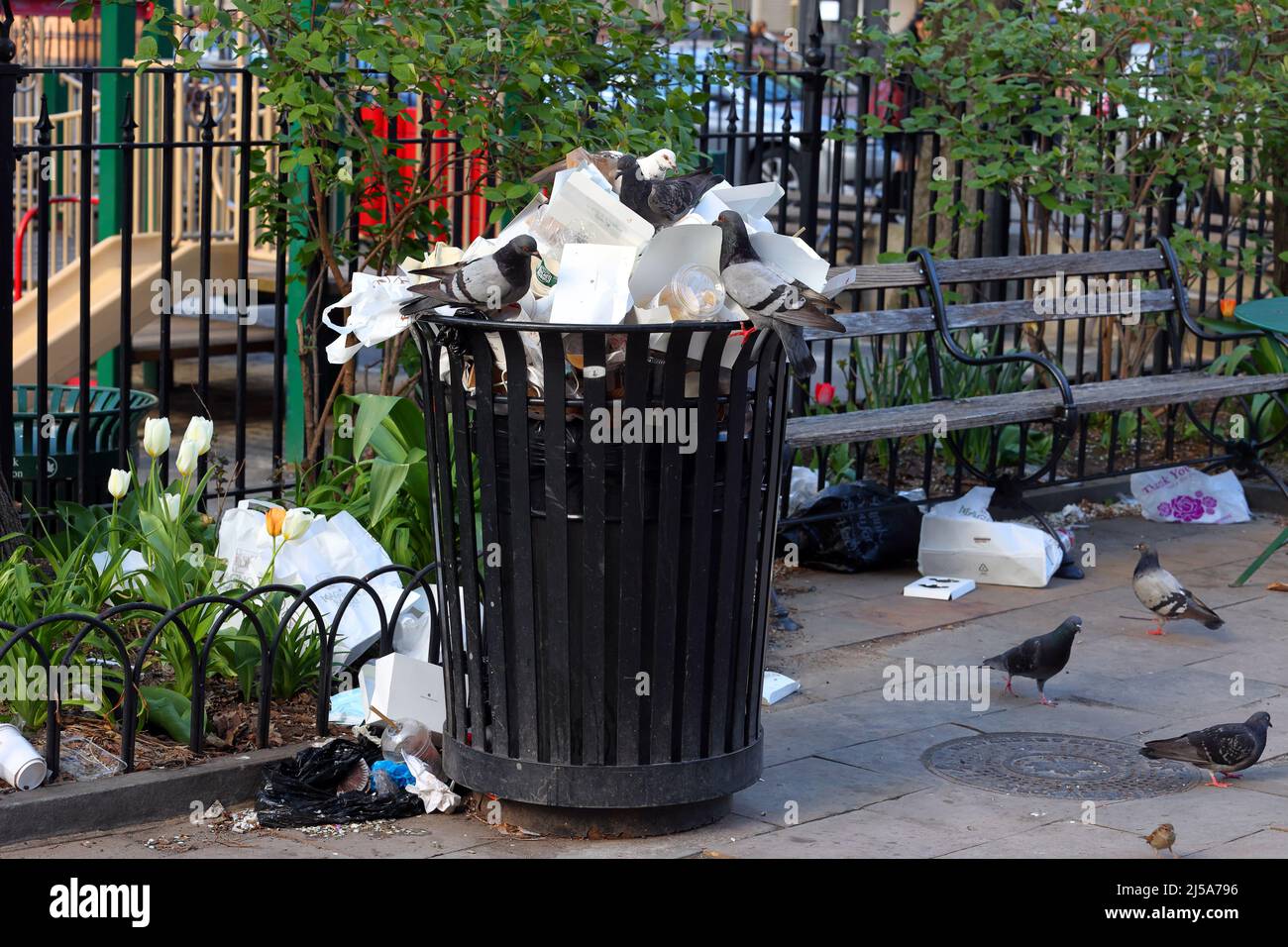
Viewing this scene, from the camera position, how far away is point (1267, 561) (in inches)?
278

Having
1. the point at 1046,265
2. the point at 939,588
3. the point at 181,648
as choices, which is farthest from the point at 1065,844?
the point at 1046,265

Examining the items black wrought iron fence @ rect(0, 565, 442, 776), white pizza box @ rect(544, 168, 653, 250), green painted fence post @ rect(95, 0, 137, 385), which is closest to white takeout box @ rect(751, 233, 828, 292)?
white pizza box @ rect(544, 168, 653, 250)

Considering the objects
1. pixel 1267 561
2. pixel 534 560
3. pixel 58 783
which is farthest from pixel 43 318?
pixel 1267 561

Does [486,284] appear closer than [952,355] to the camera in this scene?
Yes

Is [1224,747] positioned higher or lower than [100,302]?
lower

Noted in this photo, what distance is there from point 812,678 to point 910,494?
1972mm

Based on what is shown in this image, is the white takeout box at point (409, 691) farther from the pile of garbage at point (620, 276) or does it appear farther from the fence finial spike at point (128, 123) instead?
the fence finial spike at point (128, 123)

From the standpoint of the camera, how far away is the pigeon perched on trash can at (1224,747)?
434 centimetres

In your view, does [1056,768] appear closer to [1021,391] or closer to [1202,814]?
[1202,814]

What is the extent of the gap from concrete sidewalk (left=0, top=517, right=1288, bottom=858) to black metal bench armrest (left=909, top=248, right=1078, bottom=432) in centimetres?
64

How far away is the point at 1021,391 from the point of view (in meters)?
7.58

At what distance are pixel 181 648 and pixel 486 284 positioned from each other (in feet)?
4.68

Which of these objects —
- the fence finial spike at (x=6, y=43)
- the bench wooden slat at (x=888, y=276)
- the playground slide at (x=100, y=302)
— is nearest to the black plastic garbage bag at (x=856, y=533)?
the bench wooden slat at (x=888, y=276)

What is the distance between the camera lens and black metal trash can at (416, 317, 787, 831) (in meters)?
3.79
